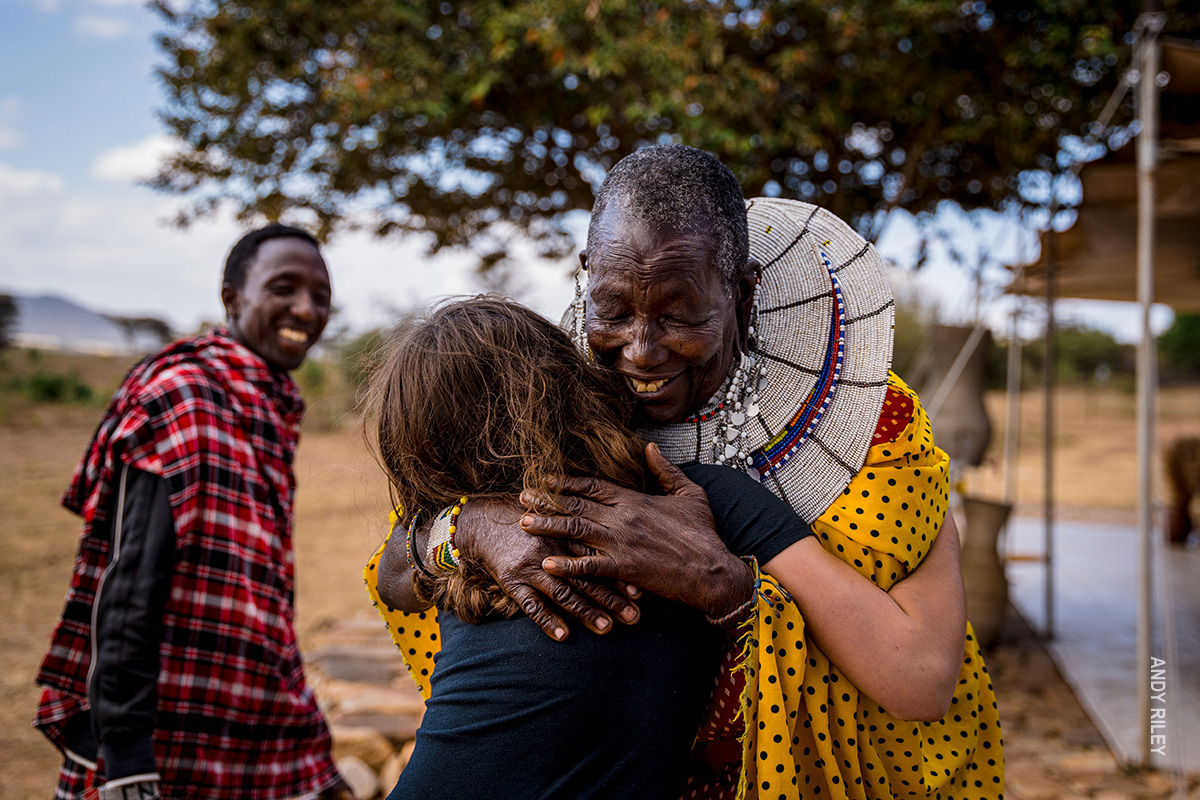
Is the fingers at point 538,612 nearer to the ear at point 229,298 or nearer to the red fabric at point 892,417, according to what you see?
the red fabric at point 892,417

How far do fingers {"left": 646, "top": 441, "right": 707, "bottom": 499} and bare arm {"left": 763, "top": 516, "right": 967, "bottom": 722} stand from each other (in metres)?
0.17

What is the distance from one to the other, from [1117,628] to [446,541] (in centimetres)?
610

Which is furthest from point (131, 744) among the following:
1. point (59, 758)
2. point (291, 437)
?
point (59, 758)

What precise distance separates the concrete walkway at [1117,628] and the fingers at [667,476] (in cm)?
314

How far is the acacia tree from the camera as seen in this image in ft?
15.2

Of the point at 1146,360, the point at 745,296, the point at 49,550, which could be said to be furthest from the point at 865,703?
the point at 49,550

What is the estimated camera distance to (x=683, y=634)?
3.94 ft

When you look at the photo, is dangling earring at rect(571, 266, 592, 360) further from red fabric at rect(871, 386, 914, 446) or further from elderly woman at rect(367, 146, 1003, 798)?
red fabric at rect(871, 386, 914, 446)

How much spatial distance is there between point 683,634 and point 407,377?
0.58m

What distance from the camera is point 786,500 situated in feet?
4.68

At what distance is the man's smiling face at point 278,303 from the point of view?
261cm

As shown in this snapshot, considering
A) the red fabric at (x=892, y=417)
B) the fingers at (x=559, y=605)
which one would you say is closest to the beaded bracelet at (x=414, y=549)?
the fingers at (x=559, y=605)

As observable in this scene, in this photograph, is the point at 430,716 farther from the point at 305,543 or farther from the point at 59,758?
the point at 305,543

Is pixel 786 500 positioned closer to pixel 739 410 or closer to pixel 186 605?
A: pixel 739 410
